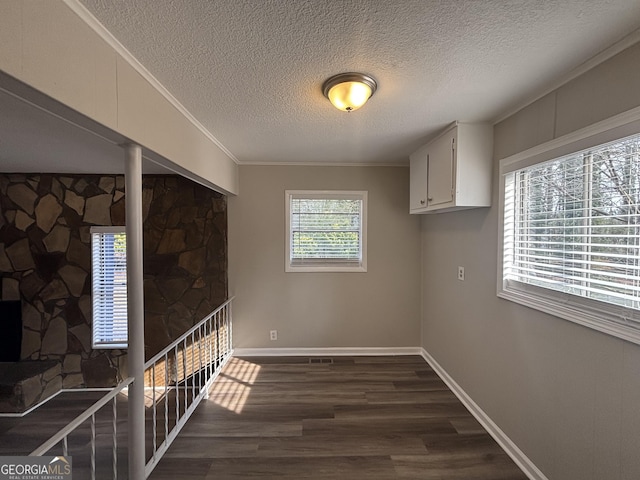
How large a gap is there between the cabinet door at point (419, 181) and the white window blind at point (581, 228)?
0.79 metres

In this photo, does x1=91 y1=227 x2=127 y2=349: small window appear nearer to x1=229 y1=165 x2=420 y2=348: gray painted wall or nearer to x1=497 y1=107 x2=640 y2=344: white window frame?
x1=229 y1=165 x2=420 y2=348: gray painted wall

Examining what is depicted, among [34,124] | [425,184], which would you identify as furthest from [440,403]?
[34,124]

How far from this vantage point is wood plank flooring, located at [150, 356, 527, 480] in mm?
1794

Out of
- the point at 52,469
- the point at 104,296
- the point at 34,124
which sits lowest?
the point at 52,469

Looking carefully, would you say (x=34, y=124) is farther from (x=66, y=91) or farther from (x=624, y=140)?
(x=624, y=140)

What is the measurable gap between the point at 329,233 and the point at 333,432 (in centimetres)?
205

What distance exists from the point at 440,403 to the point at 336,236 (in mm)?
1996

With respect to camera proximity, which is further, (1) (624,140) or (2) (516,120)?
(2) (516,120)

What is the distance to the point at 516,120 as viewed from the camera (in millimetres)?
1849

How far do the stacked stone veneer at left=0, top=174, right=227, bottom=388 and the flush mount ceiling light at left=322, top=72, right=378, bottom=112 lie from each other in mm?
2174

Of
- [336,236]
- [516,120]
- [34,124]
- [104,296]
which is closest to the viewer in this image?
[34,124]

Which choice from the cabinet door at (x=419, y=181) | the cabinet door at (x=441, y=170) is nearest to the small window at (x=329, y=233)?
the cabinet door at (x=419, y=181)

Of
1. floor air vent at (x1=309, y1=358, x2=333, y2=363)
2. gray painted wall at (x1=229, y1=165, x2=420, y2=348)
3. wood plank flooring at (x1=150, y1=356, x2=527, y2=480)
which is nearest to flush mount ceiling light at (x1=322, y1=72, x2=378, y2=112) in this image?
gray painted wall at (x1=229, y1=165, x2=420, y2=348)

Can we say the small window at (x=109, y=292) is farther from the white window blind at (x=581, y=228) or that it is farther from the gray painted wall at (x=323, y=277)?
the white window blind at (x=581, y=228)
